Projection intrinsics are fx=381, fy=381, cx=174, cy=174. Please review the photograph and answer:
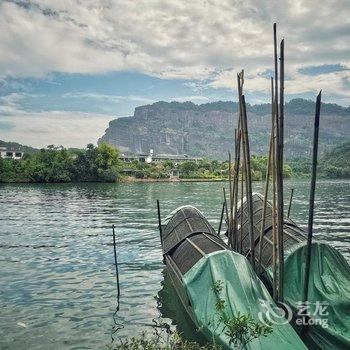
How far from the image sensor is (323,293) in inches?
379

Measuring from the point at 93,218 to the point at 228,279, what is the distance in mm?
25952

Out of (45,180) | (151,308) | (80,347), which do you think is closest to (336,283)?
(151,308)

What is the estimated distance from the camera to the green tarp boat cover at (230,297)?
7.93 meters

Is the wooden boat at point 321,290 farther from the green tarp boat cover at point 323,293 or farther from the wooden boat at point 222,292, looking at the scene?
the wooden boat at point 222,292

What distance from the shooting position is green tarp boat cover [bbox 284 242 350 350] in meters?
8.80

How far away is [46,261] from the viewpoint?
58.9ft

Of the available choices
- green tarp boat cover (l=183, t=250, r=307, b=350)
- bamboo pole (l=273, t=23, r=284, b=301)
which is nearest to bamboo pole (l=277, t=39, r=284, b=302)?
bamboo pole (l=273, t=23, r=284, b=301)

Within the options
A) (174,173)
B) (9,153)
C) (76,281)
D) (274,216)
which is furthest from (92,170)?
(274,216)

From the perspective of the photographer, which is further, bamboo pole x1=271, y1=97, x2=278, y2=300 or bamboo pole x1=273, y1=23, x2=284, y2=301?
bamboo pole x1=271, y1=97, x2=278, y2=300

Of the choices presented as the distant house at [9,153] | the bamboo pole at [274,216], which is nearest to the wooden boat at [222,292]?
the bamboo pole at [274,216]

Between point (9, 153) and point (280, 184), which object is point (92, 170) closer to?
point (9, 153)

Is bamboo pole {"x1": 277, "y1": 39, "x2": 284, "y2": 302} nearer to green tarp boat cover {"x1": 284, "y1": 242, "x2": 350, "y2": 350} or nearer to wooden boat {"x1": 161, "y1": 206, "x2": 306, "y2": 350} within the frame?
wooden boat {"x1": 161, "y1": 206, "x2": 306, "y2": 350}

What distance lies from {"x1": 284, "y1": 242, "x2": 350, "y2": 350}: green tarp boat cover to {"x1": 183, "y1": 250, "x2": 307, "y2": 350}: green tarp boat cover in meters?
1.10

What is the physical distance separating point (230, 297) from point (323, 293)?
260cm
